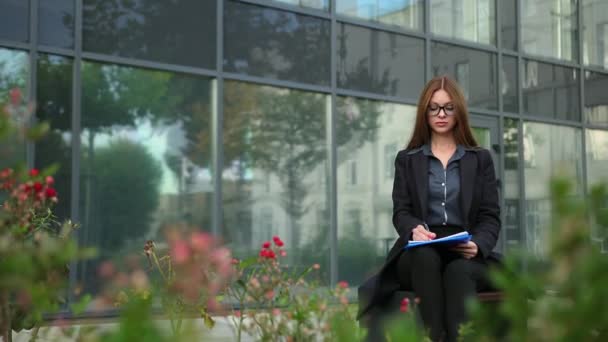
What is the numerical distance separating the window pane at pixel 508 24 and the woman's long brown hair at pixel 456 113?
19.6 feet

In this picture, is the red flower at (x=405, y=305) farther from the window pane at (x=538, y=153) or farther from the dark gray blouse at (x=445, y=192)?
the window pane at (x=538, y=153)

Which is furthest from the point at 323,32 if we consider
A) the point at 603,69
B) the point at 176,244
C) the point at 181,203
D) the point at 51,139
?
the point at 176,244

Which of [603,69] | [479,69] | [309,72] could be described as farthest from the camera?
[603,69]

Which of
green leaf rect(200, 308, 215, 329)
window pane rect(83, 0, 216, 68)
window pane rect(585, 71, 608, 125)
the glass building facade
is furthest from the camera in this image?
window pane rect(585, 71, 608, 125)

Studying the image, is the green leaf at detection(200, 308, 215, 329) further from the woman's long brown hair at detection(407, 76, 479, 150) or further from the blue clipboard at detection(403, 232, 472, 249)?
the woman's long brown hair at detection(407, 76, 479, 150)

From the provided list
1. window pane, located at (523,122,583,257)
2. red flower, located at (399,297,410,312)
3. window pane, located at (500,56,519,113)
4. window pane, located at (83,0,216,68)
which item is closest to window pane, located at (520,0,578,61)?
window pane, located at (500,56,519,113)

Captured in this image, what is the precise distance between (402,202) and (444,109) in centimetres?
49

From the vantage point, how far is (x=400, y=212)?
11.0ft

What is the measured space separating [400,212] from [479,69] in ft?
19.0

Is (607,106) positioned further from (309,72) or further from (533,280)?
(533,280)

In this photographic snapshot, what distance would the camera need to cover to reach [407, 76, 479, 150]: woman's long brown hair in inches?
133

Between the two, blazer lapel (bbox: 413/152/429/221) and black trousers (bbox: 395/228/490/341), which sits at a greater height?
blazer lapel (bbox: 413/152/429/221)

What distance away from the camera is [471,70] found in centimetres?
864

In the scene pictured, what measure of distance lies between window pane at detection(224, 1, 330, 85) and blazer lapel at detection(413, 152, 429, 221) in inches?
140
